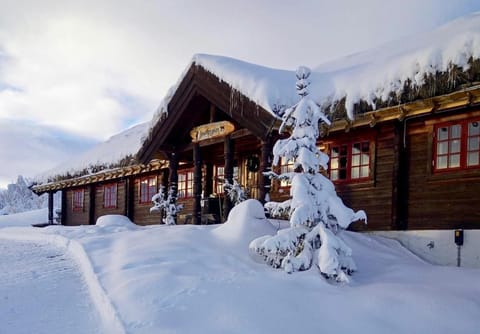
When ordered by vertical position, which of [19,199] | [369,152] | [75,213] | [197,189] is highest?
[369,152]

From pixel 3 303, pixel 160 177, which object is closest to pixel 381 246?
pixel 3 303

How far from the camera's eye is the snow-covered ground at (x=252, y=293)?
5.09 m

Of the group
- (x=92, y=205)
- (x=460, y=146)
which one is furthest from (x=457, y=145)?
(x=92, y=205)

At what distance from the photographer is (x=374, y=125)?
996 cm

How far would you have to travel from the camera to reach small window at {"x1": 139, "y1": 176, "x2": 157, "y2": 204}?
1981cm

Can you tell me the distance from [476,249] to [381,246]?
172 cm

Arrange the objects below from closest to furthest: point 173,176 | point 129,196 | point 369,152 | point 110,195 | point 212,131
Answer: point 369,152 → point 212,131 → point 173,176 → point 129,196 → point 110,195

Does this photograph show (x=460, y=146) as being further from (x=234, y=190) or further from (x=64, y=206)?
(x=64, y=206)

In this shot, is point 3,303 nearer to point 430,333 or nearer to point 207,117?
point 430,333

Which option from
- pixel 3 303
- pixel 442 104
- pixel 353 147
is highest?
pixel 442 104

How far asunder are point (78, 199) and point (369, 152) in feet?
64.2

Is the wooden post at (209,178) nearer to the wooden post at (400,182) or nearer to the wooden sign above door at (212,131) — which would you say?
the wooden sign above door at (212,131)

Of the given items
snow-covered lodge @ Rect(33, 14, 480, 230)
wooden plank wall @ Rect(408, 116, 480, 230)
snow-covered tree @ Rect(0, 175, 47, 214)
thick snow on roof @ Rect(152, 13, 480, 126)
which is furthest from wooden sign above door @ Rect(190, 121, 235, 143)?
snow-covered tree @ Rect(0, 175, 47, 214)

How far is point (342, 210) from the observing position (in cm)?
668
